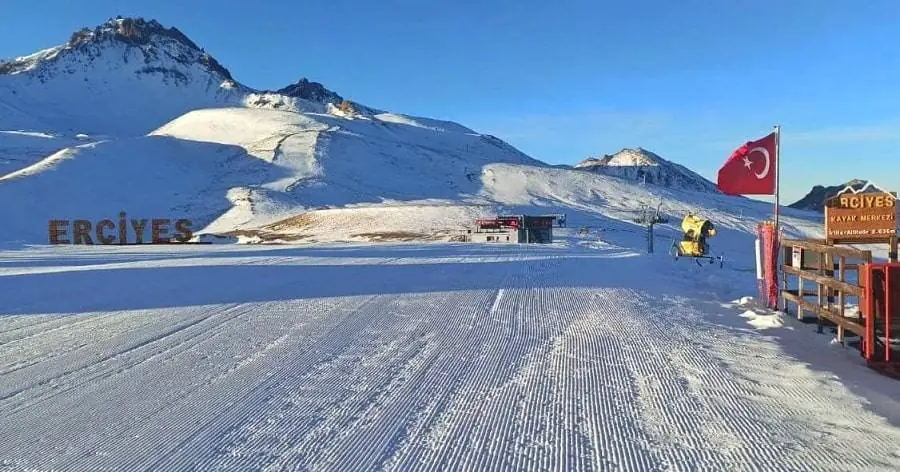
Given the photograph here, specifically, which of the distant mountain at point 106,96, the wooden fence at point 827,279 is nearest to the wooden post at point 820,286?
the wooden fence at point 827,279

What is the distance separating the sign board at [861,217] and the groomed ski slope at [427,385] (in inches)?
51.9

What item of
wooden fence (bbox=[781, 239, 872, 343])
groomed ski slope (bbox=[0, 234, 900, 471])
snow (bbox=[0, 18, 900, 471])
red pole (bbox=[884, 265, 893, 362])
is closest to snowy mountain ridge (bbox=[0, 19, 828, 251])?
snow (bbox=[0, 18, 900, 471])

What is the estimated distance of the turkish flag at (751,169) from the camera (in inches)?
426

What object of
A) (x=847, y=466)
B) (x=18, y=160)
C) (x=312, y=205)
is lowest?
(x=847, y=466)

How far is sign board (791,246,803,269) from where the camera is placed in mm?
9156

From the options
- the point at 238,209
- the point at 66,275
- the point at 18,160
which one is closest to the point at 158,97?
the point at 18,160

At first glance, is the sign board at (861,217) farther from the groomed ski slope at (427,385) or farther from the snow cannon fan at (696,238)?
the snow cannon fan at (696,238)

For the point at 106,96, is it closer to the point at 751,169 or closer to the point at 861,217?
the point at 751,169

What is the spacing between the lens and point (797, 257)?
9273 mm

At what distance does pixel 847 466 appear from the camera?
13.4 feet

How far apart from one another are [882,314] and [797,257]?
101 inches

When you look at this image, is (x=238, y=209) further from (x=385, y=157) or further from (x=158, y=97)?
(x=158, y=97)

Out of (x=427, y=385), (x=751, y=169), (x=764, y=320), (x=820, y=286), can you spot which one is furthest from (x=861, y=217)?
(x=427, y=385)

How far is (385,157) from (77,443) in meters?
83.2
